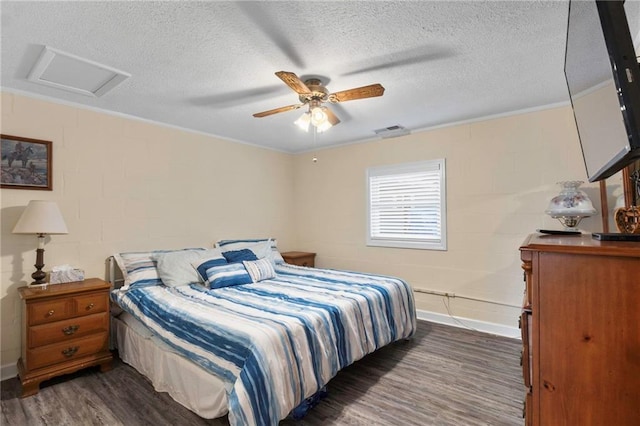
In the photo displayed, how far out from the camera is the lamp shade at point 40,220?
7.98ft

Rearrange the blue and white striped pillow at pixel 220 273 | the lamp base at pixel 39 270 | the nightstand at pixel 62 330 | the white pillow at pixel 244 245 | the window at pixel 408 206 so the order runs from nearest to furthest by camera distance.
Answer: the nightstand at pixel 62 330 → the lamp base at pixel 39 270 → the blue and white striped pillow at pixel 220 273 → the window at pixel 408 206 → the white pillow at pixel 244 245

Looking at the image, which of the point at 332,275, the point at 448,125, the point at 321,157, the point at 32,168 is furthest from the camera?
the point at 321,157

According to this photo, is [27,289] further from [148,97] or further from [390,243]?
[390,243]

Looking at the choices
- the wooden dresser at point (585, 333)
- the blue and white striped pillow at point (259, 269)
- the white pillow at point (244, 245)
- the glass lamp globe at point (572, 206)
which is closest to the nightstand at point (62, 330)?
the blue and white striped pillow at point (259, 269)

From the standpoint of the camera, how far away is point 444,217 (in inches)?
148

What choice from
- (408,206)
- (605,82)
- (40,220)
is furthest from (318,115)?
(40,220)

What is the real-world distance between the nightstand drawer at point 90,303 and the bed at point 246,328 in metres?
0.16

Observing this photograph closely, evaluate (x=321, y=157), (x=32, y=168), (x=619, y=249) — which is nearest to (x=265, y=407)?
(x=619, y=249)

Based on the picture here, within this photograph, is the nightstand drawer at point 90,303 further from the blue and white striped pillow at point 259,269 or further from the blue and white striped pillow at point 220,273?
the blue and white striped pillow at point 259,269

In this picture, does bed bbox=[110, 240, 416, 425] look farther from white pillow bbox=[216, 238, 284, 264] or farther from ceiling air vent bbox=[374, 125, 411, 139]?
ceiling air vent bbox=[374, 125, 411, 139]

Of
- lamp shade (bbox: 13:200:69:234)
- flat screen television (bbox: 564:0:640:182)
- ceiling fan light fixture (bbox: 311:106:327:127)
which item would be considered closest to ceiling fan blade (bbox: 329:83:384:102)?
ceiling fan light fixture (bbox: 311:106:327:127)

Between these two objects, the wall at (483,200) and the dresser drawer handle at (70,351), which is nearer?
the dresser drawer handle at (70,351)

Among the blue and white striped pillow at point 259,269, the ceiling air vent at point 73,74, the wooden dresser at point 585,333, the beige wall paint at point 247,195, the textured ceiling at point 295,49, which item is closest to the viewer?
the wooden dresser at point 585,333

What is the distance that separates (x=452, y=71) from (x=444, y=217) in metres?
1.87
